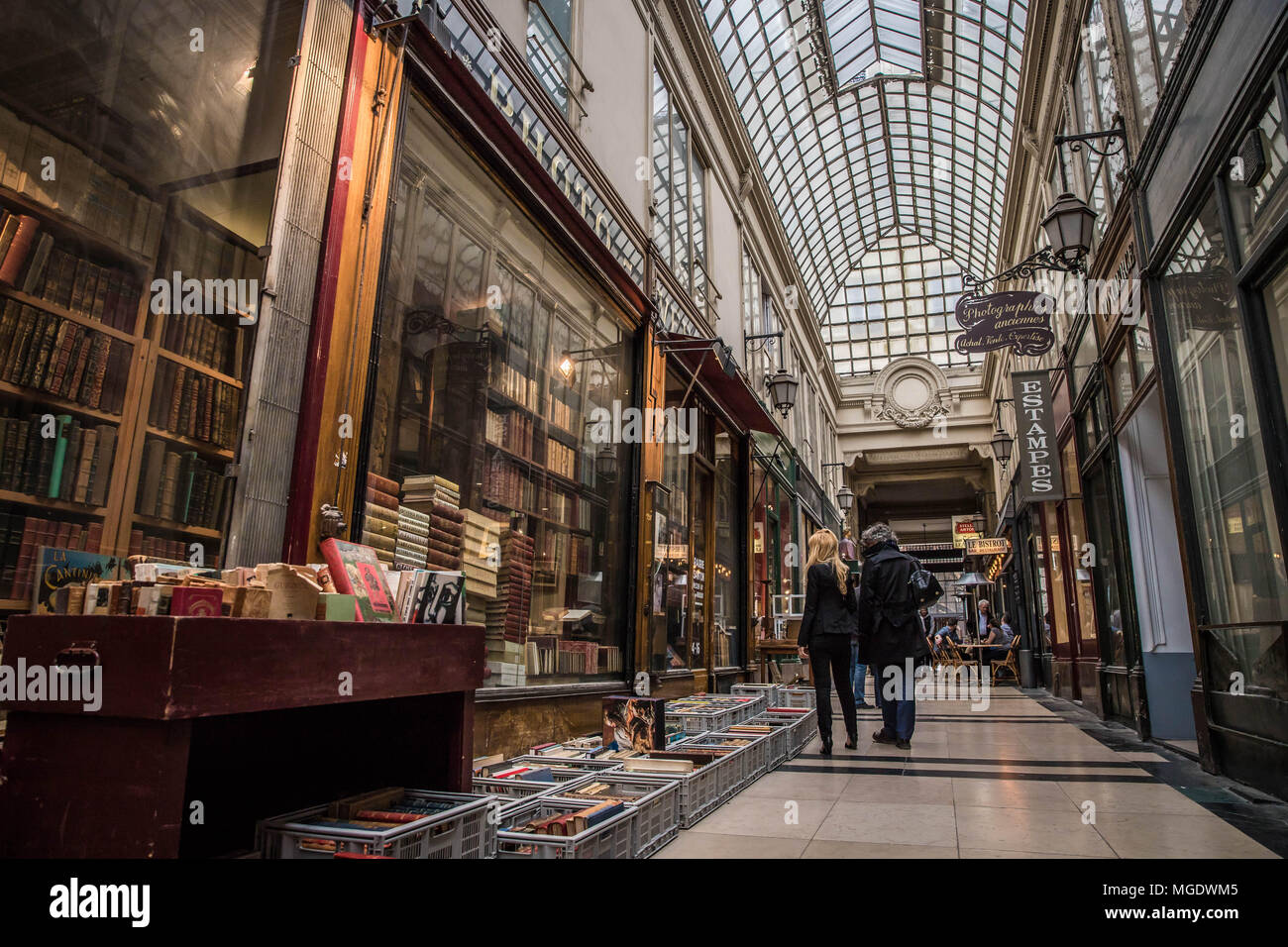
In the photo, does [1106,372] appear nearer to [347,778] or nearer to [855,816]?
[855,816]

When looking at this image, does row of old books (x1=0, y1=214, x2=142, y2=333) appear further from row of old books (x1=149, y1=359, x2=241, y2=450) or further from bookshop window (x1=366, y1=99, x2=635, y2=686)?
bookshop window (x1=366, y1=99, x2=635, y2=686)

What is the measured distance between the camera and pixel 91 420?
2.73 m

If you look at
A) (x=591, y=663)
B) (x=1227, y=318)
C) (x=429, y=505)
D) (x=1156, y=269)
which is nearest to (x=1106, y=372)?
(x=1156, y=269)

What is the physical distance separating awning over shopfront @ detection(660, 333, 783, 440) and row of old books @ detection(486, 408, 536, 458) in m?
2.68

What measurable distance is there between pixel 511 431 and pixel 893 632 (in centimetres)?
315

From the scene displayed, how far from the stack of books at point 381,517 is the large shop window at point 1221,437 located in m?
4.56

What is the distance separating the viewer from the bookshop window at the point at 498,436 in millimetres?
3895

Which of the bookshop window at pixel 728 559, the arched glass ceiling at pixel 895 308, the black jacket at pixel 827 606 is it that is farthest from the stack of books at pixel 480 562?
the arched glass ceiling at pixel 895 308

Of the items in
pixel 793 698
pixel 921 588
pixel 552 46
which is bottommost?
pixel 793 698

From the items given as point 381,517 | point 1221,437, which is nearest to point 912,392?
point 1221,437

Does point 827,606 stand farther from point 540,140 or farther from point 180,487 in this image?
point 180,487

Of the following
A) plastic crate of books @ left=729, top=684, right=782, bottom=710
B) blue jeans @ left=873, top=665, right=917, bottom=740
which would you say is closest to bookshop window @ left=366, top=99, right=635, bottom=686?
plastic crate of books @ left=729, top=684, right=782, bottom=710

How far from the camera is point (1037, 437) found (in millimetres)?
10219

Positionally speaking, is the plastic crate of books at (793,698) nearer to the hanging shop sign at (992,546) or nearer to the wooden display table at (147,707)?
the wooden display table at (147,707)
